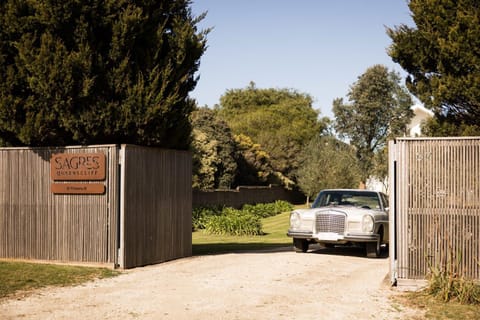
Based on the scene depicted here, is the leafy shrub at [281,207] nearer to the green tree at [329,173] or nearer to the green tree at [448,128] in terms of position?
the green tree at [329,173]

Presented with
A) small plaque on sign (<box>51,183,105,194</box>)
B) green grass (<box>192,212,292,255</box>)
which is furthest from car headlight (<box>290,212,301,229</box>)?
small plaque on sign (<box>51,183,105,194</box>)

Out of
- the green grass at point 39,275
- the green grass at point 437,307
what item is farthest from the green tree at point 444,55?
the green grass at point 39,275

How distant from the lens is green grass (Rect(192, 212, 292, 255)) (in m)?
18.2

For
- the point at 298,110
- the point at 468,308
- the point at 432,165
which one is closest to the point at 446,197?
the point at 432,165

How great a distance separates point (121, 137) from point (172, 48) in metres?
2.25

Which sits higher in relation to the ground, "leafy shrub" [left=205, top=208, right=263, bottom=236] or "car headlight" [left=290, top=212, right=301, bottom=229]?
"car headlight" [left=290, top=212, right=301, bottom=229]

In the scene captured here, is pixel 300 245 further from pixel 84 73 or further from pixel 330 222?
pixel 84 73

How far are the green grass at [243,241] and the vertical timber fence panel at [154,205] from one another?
185cm

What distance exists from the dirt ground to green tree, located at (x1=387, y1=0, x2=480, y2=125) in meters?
4.16

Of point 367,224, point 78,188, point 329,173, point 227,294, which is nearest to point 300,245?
point 367,224

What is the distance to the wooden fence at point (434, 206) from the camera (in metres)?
10.4

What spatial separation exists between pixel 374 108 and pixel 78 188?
44.5 m

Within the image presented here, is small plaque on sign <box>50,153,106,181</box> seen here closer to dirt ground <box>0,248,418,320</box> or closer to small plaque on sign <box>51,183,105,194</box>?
small plaque on sign <box>51,183,105,194</box>

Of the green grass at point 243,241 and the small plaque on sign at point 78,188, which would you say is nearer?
the small plaque on sign at point 78,188
